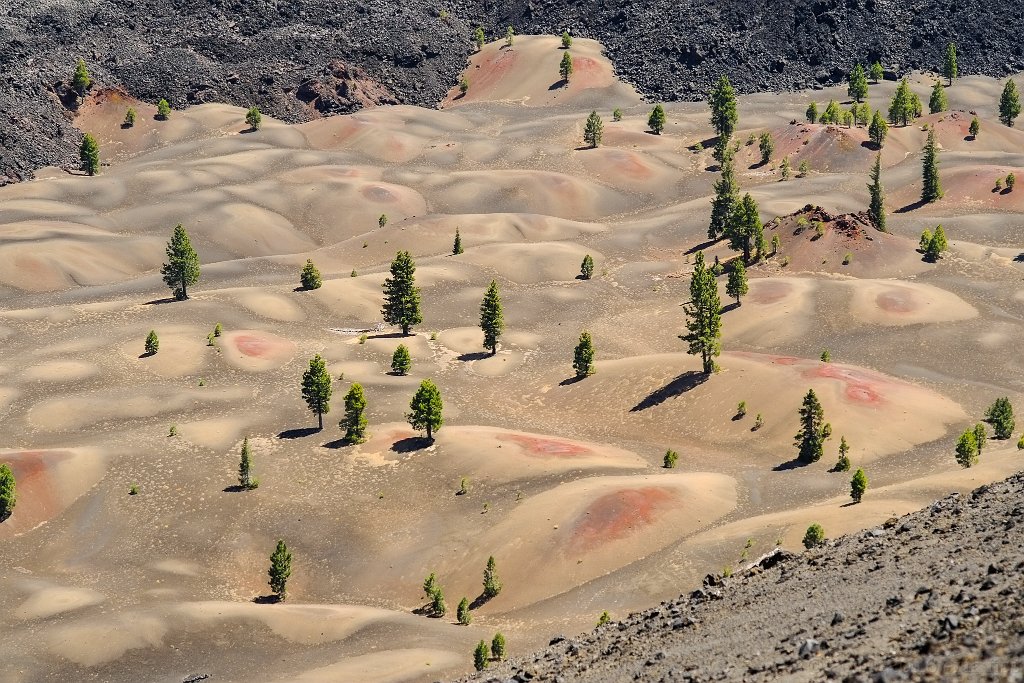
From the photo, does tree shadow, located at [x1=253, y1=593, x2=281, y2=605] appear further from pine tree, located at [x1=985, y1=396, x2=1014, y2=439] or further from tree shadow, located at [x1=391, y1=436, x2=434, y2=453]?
pine tree, located at [x1=985, y1=396, x2=1014, y2=439]

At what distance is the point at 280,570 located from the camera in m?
79.9

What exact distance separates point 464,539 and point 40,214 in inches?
4426

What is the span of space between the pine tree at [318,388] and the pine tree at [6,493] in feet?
79.5

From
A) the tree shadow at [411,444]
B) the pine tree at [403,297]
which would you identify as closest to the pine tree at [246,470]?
the tree shadow at [411,444]

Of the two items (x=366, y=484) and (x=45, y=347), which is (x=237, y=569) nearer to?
(x=366, y=484)

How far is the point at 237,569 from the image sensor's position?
8350 centimetres

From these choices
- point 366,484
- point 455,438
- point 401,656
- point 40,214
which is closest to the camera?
point 401,656

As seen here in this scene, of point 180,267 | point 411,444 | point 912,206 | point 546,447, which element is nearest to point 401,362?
point 411,444

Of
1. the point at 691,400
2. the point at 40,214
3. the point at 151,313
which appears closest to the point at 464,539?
the point at 691,400

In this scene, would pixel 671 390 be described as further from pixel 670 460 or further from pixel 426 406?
pixel 426 406

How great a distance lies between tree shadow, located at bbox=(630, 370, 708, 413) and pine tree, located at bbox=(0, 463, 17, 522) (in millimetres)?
52134

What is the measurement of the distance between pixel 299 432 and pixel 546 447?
2036 cm

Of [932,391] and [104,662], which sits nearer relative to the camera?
[104,662]

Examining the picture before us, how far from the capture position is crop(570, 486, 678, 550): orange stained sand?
262 feet
